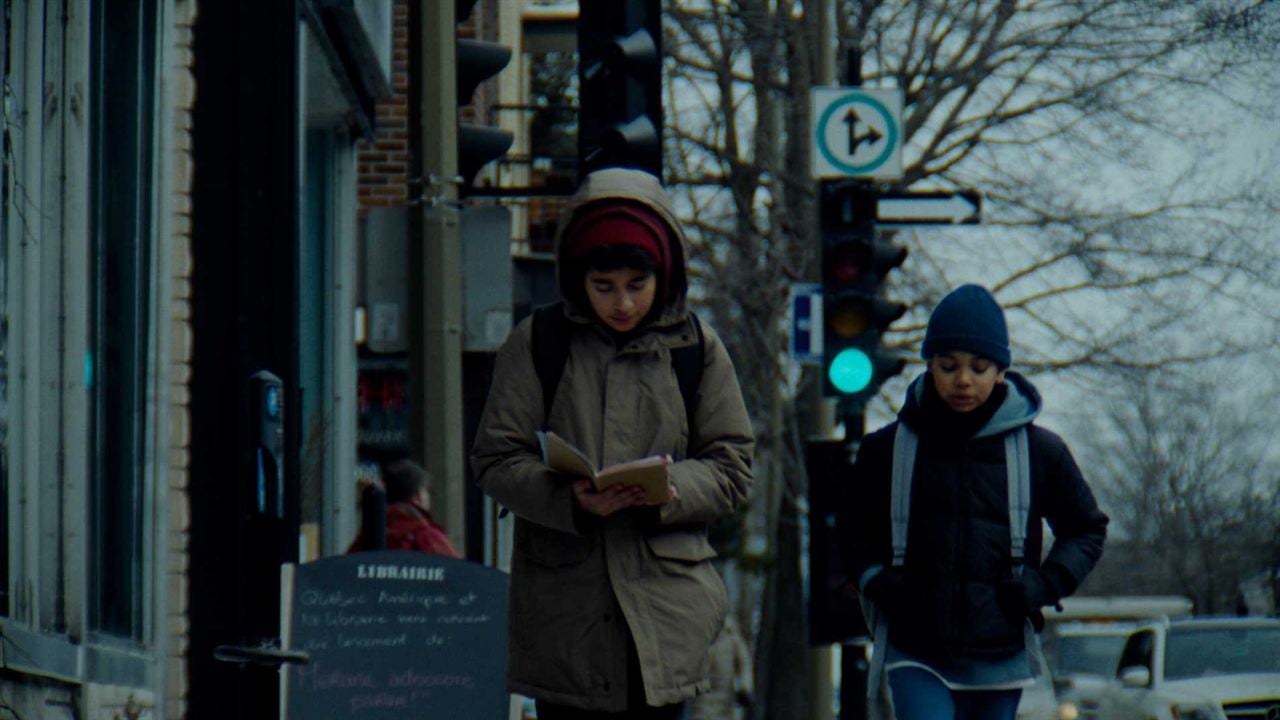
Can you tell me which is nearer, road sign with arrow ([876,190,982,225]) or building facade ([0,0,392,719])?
building facade ([0,0,392,719])

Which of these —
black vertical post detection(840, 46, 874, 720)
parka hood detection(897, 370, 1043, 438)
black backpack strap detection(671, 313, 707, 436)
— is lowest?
black vertical post detection(840, 46, 874, 720)

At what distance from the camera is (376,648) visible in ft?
23.4

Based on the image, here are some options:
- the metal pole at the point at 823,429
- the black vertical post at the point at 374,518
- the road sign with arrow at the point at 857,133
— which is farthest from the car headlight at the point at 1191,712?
the black vertical post at the point at 374,518

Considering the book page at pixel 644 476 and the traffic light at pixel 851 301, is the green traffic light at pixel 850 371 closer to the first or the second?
the traffic light at pixel 851 301

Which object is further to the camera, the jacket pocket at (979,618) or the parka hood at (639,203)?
the jacket pocket at (979,618)

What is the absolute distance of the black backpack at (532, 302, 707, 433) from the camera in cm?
507

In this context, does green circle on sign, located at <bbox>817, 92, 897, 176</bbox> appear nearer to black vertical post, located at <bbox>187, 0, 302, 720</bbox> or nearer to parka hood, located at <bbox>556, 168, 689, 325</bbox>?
black vertical post, located at <bbox>187, 0, 302, 720</bbox>

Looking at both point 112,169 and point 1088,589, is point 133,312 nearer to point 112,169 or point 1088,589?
point 112,169

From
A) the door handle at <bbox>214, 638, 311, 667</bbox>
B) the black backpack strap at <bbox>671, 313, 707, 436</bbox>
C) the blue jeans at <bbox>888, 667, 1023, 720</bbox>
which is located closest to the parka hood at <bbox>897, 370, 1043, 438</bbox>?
the blue jeans at <bbox>888, 667, 1023, 720</bbox>

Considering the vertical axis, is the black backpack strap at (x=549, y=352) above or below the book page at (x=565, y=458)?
above

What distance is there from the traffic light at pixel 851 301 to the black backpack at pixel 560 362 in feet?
22.0

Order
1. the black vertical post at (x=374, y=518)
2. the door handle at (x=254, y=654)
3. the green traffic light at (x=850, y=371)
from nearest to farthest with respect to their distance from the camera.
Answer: the door handle at (x=254, y=654)
the black vertical post at (x=374, y=518)
the green traffic light at (x=850, y=371)

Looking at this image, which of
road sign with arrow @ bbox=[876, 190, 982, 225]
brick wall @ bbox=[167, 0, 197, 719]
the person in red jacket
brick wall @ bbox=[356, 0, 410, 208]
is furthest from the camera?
brick wall @ bbox=[356, 0, 410, 208]

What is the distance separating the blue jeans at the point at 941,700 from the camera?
6082mm
